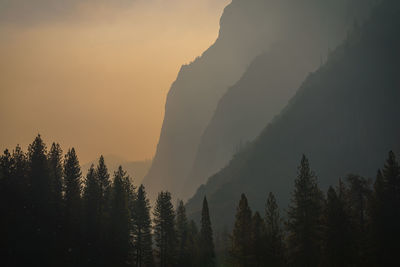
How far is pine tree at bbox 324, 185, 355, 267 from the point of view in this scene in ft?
174

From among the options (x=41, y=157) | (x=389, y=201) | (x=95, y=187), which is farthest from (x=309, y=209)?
(x=41, y=157)

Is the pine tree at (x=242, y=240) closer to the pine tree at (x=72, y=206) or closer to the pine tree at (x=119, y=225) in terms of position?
the pine tree at (x=119, y=225)

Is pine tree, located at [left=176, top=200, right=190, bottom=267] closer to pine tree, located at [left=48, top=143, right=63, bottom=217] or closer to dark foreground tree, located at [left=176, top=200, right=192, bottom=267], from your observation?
dark foreground tree, located at [left=176, top=200, right=192, bottom=267]

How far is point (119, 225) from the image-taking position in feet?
213

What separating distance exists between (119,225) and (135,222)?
15.5 ft

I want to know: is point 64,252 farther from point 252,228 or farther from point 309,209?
point 309,209

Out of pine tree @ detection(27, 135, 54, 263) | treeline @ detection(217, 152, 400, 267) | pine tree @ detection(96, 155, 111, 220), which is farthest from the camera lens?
pine tree @ detection(96, 155, 111, 220)

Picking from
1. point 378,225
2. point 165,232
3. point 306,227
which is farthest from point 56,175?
point 378,225

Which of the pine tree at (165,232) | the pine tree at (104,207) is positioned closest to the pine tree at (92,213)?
the pine tree at (104,207)

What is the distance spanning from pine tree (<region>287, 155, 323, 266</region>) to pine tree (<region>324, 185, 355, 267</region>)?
1141 mm

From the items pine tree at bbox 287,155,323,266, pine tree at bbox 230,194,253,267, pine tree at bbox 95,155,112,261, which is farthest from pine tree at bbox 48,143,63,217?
pine tree at bbox 287,155,323,266

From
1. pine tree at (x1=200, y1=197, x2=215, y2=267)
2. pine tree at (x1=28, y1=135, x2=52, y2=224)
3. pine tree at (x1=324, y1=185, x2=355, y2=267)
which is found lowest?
pine tree at (x1=324, y1=185, x2=355, y2=267)

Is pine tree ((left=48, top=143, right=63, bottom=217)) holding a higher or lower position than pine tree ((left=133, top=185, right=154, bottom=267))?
higher

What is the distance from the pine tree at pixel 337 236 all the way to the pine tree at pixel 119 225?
95.7ft
